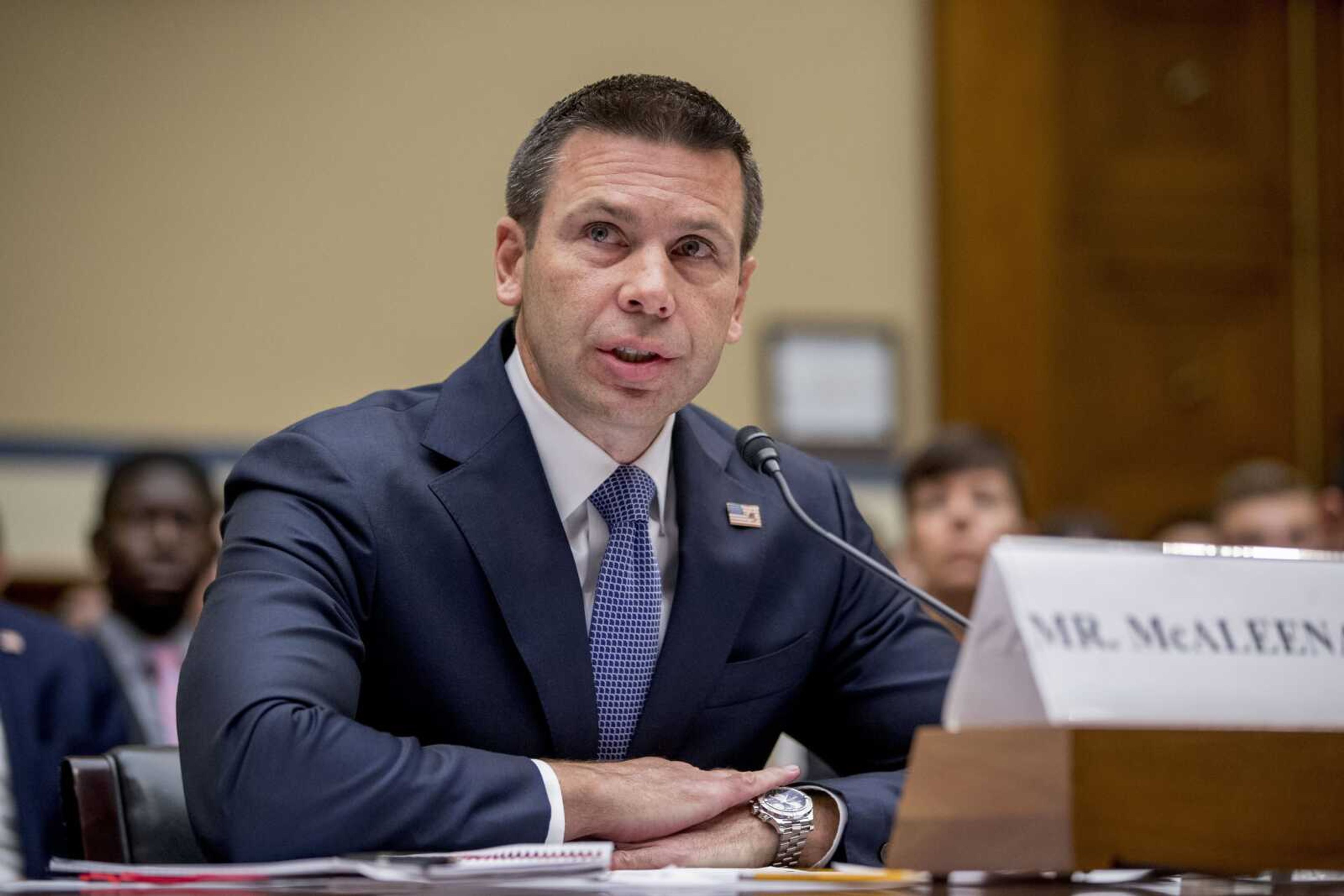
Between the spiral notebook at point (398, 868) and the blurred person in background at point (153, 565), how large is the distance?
2.39 m

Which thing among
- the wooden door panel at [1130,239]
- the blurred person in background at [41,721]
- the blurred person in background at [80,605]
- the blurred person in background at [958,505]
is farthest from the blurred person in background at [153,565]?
the wooden door panel at [1130,239]

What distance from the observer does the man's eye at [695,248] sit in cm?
185

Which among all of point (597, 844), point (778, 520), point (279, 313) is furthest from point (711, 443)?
point (279, 313)

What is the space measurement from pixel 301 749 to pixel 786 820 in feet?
1.56

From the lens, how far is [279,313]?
4.95 meters

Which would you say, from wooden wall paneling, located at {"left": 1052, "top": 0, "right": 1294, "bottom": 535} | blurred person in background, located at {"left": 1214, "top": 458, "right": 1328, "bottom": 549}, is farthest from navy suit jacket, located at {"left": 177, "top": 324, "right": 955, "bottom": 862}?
wooden wall paneling, located at {"left": 1052, "top": 0, "right": 1294, "bottom": 535}

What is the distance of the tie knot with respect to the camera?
6.07 feet

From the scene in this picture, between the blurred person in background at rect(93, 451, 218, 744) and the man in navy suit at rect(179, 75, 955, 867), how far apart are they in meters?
1.98

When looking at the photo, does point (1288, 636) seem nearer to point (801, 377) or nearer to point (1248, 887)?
point (1248, 887)

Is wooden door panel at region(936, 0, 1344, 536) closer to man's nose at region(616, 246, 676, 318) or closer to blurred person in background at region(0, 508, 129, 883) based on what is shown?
blurred person in background at region(0, 508, 129, 883)

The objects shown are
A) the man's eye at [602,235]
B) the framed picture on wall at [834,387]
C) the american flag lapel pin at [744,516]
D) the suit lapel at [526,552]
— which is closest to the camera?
the suit lapel at [526,552]

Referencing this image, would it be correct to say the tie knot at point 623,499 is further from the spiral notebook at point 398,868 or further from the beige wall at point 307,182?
the beige wall at point 307,182

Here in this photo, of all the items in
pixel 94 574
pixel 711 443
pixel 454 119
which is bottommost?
pixel 94 574

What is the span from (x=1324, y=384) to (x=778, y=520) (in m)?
4.32
